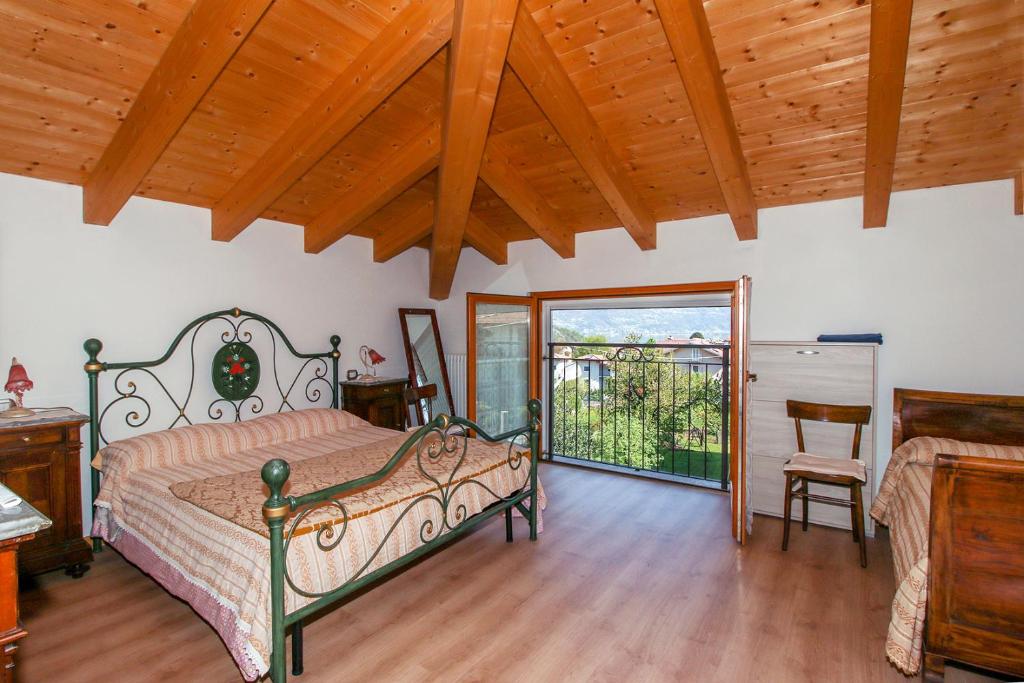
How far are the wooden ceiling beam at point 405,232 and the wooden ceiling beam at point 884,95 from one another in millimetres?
3357

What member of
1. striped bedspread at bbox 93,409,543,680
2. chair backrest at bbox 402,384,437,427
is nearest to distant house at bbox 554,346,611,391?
chair backrest at bbox 402,384,437,427

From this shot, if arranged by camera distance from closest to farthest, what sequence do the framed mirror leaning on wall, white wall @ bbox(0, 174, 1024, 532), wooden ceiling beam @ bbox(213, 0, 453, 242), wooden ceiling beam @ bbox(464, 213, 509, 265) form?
wooden ceiling beam @ bbox(213, 0, 453, 242) < white wall @ bbox(0, 174, 1024, 532) < wooden ceiling beam @ bbox(464, 213, 509, 265) < the framed mirror leaning on wall

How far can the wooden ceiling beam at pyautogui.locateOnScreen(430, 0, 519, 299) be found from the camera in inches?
93.0

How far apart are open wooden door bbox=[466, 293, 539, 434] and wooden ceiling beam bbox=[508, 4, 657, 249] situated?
1.51 metres

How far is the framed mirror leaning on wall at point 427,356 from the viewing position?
18.3ft

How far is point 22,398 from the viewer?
303cm

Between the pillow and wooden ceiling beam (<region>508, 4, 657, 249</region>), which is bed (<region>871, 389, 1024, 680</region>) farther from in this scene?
the pillow

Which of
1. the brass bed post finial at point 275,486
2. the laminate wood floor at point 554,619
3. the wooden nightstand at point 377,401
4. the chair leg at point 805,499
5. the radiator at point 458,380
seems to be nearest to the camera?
the brass bed post finial at point 275,486

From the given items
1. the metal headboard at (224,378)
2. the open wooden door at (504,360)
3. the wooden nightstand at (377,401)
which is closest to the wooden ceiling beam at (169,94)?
the metal headboard at (224,378)

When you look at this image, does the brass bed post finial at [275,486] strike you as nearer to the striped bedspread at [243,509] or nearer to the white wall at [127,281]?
the striped bedspread at [243,509]

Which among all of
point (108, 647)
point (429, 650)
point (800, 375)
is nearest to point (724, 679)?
point (429, 650)

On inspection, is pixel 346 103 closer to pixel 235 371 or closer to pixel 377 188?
pixel 377 188

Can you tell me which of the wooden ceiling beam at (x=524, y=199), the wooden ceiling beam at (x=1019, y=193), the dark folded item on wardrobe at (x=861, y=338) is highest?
the wooden ceiling beam at (x=524, y=199)

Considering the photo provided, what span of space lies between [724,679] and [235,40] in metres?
3.51
